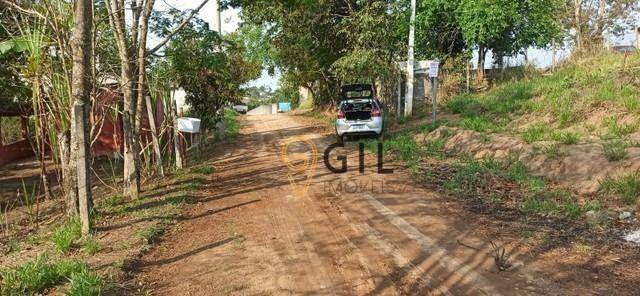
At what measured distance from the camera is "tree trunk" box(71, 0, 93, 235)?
6090mm

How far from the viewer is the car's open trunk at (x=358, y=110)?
15.3 meters

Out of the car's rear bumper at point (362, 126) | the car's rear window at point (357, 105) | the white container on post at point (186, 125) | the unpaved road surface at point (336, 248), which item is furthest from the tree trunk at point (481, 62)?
the white container on post at point (186, 125)

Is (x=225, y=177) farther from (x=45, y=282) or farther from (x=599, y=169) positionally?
(x=599, y=169)

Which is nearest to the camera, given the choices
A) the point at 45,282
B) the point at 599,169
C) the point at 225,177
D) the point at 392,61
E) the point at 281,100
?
the point at 45,282

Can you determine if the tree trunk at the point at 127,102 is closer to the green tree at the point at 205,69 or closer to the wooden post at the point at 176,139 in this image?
the green tree at the point at 205,69

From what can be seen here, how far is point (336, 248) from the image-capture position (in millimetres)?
5598

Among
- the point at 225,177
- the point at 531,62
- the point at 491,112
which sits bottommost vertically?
the point at 225,177

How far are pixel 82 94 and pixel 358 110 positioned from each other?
33.4ft

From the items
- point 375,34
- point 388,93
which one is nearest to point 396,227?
point 375,34

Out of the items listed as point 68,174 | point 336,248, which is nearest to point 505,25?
point 336,248

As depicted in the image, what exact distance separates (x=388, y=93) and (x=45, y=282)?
1774cm

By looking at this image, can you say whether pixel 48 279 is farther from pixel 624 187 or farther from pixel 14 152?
pixel 14 152

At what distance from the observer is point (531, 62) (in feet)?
65.9

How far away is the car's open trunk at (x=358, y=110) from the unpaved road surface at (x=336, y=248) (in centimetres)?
594
